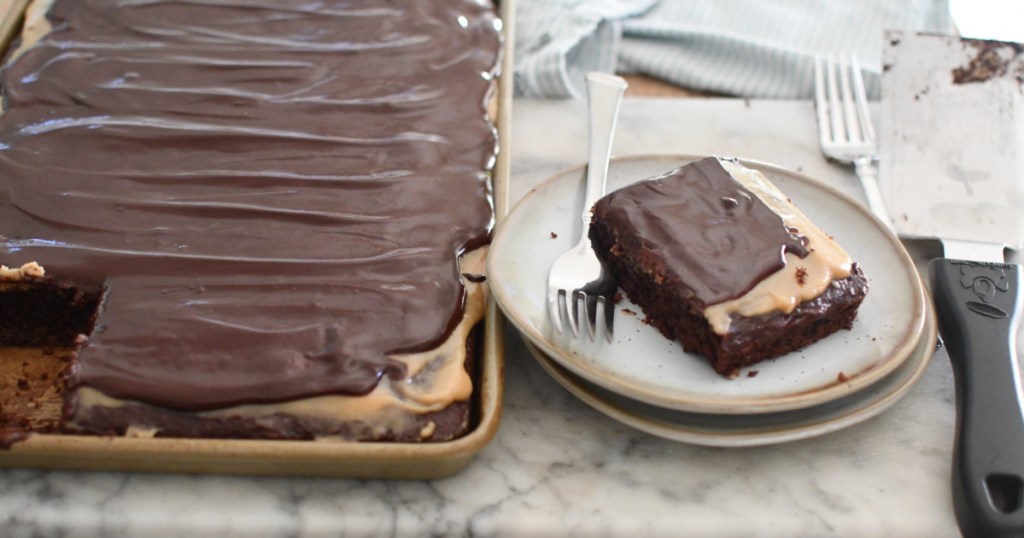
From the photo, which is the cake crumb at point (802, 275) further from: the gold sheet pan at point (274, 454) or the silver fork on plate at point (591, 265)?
the gold sheet pan at point (274, 454)

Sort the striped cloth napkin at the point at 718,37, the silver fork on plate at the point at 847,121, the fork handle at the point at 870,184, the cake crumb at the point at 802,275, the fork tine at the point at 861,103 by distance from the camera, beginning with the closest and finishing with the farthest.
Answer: the cake crumb at the point at 802,275
the fork handle at the point at 870,184
the silver fork on plate at the point at 847,121
the fork tine at the point at 861,103
the striped cloth napkin at the point at 718,37

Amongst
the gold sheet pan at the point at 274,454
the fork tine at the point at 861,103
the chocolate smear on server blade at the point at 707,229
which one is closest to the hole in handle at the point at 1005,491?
the chocolate smear on server blade at the point at 707,229

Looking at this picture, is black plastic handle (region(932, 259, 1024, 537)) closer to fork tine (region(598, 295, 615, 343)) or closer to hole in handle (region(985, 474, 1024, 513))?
hole in handle (region(985, 474, 1024, 513))

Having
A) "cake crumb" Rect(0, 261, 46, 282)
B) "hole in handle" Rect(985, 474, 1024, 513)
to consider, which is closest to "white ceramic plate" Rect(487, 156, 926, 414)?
"hole in handle" Rect(985, 474, 1024, 513)

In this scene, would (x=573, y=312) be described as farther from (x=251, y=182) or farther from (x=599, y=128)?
(x=251, y=182)

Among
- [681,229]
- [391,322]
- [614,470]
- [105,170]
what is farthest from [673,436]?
[105,170]

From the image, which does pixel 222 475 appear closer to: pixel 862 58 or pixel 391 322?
pixel 391 322
